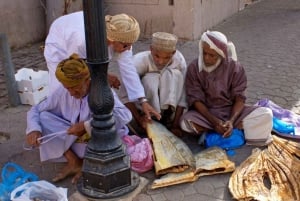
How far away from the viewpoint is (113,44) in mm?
3387

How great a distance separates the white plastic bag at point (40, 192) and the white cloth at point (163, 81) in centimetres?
118

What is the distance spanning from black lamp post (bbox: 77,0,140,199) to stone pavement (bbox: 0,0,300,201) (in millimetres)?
231

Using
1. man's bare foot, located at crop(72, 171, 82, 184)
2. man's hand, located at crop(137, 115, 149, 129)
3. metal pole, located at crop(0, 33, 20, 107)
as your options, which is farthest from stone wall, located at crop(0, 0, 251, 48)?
man's bare foot, located at crop(72, 171, 82, 184)

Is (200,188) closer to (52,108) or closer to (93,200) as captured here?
(93,200)

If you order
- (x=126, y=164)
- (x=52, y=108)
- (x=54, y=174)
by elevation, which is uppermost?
(x=52, y=108)

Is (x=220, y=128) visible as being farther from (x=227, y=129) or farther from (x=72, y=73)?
(x=72, y=73)

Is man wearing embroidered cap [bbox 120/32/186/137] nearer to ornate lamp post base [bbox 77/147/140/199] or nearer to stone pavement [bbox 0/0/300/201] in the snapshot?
stone pavement [bbox 0/0/300/201]

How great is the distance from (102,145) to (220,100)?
51.5 inches

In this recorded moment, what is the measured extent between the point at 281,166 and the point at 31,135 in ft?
5.93

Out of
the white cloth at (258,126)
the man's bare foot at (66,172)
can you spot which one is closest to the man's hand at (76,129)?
the man's bare foot at (66,172)

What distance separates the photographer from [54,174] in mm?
3387

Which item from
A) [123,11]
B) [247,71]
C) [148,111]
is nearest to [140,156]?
[148,111]

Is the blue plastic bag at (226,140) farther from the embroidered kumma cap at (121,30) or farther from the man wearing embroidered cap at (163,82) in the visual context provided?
the embroidered kumma cap at (121,30)

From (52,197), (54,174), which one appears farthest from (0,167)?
(52,197)
